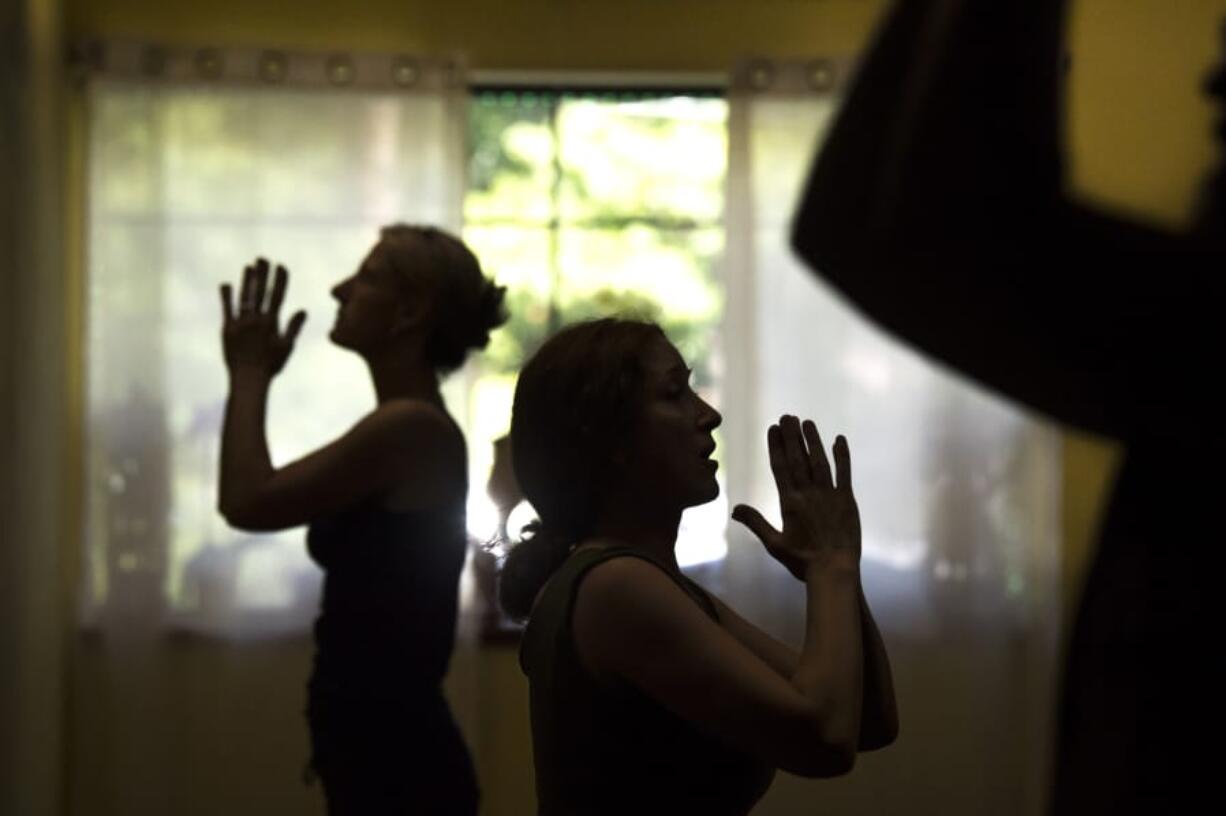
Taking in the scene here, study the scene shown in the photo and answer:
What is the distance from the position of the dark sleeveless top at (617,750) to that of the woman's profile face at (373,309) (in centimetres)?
98

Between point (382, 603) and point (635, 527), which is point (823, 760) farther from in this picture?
point (382, 603)

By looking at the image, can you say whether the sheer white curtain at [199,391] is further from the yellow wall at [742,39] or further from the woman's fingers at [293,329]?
the woman's fingers at [293,329]

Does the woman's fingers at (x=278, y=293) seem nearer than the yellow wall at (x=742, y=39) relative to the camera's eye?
Yes

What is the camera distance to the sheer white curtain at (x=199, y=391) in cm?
416

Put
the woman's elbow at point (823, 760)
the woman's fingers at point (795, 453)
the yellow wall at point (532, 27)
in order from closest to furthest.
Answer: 1. the woman's elbow at point (823, 760)
2. the woman's fingers at point (795, 453)
3. the yellow wall at point (532, 27)

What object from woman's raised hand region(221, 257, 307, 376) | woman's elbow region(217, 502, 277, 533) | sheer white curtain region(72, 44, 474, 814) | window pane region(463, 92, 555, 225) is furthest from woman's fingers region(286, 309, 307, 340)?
window pane region(463, 92, 555, 225)

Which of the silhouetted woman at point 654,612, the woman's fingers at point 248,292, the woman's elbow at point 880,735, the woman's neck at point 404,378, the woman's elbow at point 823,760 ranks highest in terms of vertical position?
the woman's fingers at point 248,292

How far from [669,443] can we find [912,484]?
2.94 metres

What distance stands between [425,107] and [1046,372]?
3.78 m

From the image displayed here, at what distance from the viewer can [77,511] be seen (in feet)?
14.1

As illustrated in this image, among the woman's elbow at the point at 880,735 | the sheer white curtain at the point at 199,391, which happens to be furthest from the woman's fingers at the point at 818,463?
the sheer white curtain at the point at 199,391

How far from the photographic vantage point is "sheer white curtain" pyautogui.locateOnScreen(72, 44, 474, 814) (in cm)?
416

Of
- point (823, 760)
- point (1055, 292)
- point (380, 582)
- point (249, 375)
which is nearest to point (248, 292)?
point (249, 375)

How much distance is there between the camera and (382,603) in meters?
2.02
